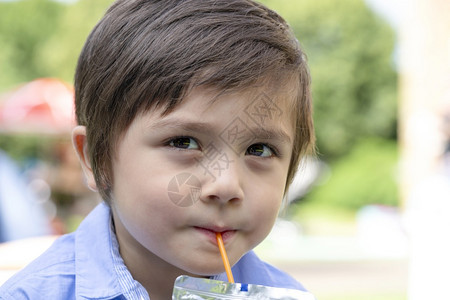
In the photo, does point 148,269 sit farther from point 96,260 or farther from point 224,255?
point 224,255

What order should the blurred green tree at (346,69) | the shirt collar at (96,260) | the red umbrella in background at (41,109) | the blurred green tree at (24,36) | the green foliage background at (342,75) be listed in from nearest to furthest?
the shirt collar at (96,260) → the red umbrella in background at (41,109) → the green foliage background at (342,75) → the blurred green tree at (346,69) → the blurred green tree at (24,36)

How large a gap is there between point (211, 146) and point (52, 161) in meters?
7.26

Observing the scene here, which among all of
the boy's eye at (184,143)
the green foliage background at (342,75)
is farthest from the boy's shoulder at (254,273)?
the green foliage background at (342,75)

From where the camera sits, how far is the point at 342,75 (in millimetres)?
13039

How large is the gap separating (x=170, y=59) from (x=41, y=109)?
5.88 metres

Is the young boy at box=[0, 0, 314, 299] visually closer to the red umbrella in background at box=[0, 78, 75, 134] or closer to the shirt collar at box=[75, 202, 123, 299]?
the shirt collar at box=[75, 202, 123, 299]

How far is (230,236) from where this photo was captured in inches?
34.9

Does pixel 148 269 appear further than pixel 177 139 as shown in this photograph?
Yes

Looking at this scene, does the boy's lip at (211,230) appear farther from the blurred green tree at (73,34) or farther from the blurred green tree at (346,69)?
the blurred green tree at (346,69)

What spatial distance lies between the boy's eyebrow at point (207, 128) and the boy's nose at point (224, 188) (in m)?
0.07

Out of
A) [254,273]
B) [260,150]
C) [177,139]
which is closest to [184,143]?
[177,139]

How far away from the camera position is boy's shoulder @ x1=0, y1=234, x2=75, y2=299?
0.90 m

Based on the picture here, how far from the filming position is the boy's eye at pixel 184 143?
870 mm

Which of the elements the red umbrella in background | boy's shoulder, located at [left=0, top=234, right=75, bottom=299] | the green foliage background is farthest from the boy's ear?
the green foliage background
